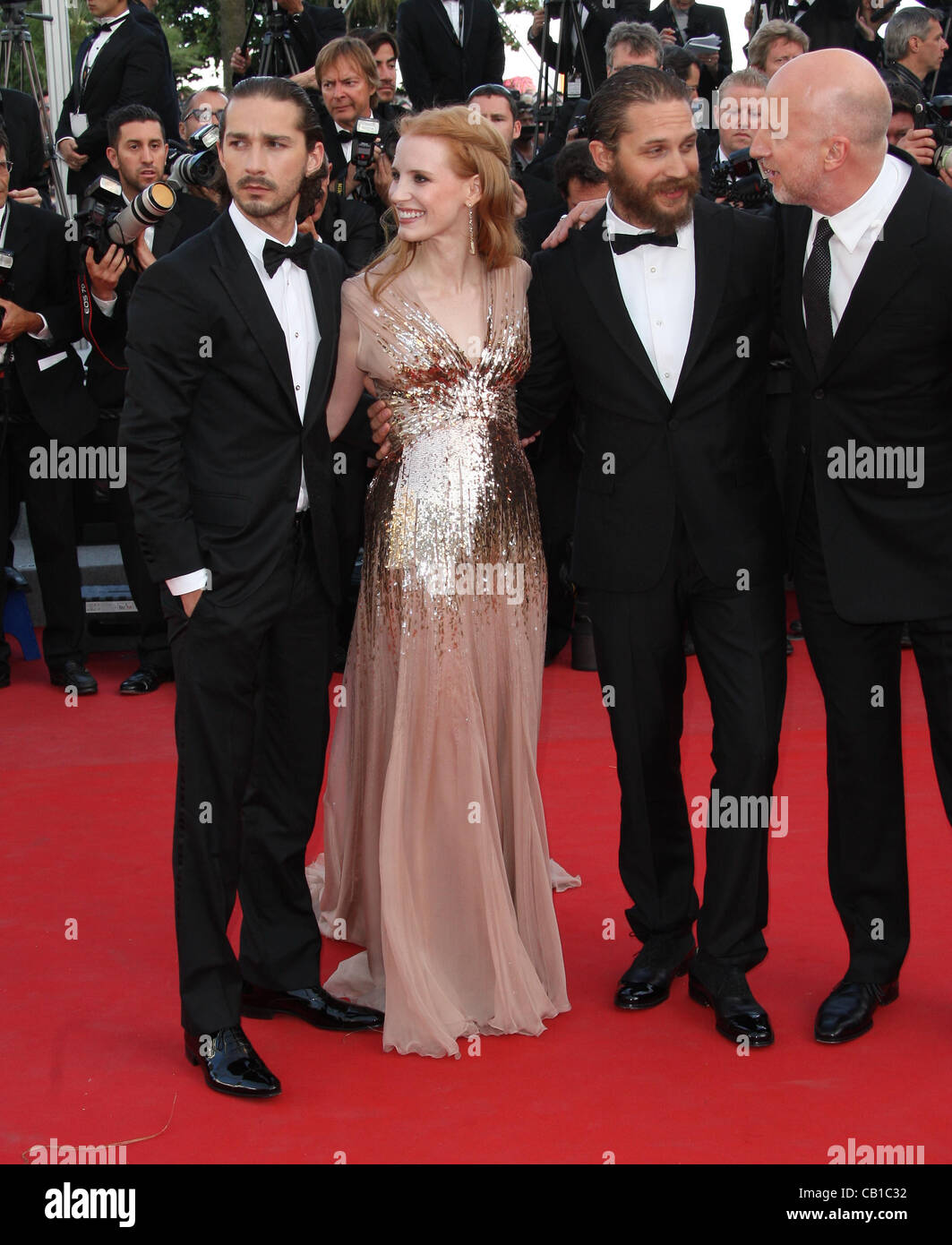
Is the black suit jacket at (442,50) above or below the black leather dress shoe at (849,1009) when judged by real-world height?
above

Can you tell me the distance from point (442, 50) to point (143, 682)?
11.4 ft

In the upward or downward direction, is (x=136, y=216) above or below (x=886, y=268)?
above

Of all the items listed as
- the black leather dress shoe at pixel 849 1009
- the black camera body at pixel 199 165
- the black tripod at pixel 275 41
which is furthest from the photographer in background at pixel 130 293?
the black leather dress shoe at pixel 849 1009

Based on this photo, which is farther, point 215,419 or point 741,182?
point 741,182

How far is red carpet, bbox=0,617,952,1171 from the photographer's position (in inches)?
101

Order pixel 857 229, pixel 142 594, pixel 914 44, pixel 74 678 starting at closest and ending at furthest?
pixel 857 229 < pixel 74 678 < pixel 142 594 < pixel 914 44

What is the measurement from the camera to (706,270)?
9.68 ft

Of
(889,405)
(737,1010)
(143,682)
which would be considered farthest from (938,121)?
(737,1010)

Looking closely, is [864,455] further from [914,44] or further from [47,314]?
[914,44]

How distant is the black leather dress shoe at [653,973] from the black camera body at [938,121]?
327cm

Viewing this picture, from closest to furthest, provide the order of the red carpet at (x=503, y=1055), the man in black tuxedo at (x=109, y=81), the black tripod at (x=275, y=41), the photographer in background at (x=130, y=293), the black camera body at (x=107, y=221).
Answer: the red carpet at (x=503, y=1055) → the black camera body at (x=107, y=221) → the photographer in background at (x=130, y=293) → the man in black tuxedo at (x=109, y=81) → the black tripod at (x=275, y=41)

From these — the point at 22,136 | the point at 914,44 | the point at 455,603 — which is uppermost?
the point at 914,44

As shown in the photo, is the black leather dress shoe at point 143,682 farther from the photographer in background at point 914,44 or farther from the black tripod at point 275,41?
the photographer in background at point 914,44

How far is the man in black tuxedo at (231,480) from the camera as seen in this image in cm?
270
